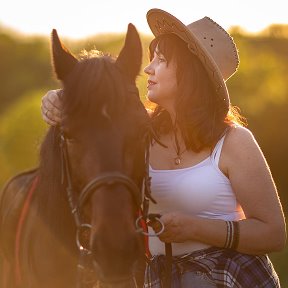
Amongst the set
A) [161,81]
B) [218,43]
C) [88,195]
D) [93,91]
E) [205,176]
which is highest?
[93,91]

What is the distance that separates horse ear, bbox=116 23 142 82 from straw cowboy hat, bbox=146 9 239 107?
64cm

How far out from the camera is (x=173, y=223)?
12.7ft

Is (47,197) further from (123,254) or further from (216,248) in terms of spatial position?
(216,248)

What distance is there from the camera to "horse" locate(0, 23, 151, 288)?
10.5 ft

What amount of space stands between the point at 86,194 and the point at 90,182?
0.06 metres

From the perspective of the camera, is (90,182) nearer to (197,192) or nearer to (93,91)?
(93,91)

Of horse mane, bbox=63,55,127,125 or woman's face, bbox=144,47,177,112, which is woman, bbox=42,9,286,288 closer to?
woman's face, bbox=144,47,177,112

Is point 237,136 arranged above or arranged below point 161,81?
below

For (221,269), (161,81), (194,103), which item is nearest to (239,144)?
(194,103)

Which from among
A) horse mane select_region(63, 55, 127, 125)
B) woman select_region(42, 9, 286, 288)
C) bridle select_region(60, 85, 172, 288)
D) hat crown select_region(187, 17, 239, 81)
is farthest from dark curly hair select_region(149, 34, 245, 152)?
horse mane select_region(63, 55, 127, 125)

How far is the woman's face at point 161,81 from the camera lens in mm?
4395

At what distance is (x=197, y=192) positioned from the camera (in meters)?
4.23

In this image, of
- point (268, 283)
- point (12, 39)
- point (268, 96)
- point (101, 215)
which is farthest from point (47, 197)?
point (12, 39)

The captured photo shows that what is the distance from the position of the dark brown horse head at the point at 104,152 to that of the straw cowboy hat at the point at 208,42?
786mm
